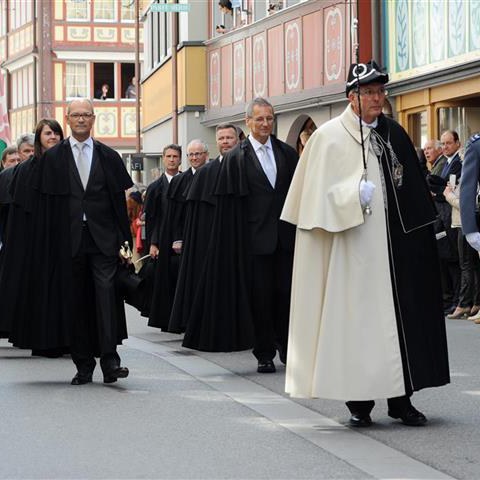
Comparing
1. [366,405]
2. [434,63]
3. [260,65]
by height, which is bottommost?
[366,405]

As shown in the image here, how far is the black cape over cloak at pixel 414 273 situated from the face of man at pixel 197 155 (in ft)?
20.0

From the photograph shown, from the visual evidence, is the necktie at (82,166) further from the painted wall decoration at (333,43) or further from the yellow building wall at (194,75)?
the yellow building wall at (194,75)

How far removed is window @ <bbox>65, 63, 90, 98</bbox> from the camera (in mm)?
59656

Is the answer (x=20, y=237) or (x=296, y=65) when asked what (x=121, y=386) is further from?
(x=296, y=65)

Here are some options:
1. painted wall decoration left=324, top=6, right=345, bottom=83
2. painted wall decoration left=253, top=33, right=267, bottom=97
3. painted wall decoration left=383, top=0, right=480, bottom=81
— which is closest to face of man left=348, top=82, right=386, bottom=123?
painted wall decoration left=383, top=0, right=480, bottom=81

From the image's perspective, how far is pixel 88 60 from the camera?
5956 centimetres

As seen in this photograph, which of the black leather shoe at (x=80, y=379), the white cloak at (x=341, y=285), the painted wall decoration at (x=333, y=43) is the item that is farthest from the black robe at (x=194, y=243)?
the painted wall decoration at (x=333, y=43)

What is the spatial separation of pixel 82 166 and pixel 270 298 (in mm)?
1686

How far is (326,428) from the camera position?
327 inches

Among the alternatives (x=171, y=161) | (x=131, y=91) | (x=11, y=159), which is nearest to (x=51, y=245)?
(x=11, y=159)

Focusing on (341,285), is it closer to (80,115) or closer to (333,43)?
Answer: (80,115)

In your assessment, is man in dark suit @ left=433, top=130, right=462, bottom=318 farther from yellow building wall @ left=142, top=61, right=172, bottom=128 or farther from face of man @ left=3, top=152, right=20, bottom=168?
yellow building wall @ left=142, top=61, right=172, bottom=128

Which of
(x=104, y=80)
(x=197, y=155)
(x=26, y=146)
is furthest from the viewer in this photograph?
(x=104, y=80)

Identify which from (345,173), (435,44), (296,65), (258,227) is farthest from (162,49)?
(345,173)
